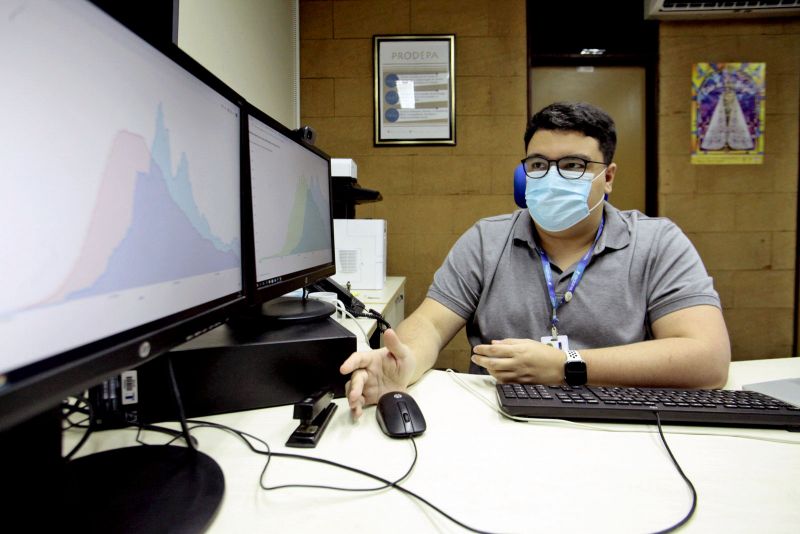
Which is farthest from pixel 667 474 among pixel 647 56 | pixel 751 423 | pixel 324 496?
pixel 647 56

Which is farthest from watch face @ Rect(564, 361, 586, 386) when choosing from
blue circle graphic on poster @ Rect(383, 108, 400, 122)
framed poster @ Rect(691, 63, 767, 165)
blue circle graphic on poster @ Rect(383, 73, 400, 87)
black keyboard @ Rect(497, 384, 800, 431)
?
framed poster @ Rect(691, 63, 767, 165)

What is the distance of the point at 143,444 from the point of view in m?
0.58

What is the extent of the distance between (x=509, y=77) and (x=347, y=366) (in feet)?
8.20

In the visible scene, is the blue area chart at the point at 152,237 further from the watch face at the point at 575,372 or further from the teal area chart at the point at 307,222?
the watch face at the point at 575,372

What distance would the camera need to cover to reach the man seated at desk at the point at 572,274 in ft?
3.39

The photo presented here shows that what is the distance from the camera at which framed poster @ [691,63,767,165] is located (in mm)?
2639

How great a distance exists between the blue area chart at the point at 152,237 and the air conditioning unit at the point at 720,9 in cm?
305

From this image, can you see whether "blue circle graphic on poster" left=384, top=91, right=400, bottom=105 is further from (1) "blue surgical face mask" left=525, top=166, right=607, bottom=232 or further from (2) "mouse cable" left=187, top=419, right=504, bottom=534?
(2) "mouse cable" left=187, top=419, right=504, bottom=534

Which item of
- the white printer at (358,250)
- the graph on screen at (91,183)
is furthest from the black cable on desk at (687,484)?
the white printer at (358,250)

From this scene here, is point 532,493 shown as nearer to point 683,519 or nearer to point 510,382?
point 683,519

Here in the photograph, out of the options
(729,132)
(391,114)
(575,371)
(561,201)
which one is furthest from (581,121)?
(729,132)

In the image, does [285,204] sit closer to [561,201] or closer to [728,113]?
[561,201]

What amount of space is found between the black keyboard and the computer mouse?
154mm

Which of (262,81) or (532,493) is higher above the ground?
(262,81)
